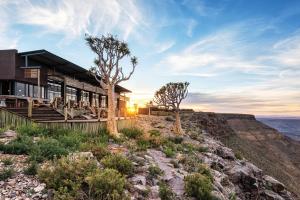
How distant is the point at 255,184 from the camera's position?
23453 mm

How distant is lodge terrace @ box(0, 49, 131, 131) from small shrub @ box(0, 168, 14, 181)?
29.9ft

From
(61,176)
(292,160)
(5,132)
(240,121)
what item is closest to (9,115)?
(5,132)

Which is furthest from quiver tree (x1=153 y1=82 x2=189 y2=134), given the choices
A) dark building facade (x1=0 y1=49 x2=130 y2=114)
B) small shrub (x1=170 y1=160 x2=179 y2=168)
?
small shrub (x1=170 y1=160 x2=179 y2=168)

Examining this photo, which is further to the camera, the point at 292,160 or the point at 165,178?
the point at 292,160

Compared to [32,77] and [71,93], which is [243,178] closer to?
[32,77]

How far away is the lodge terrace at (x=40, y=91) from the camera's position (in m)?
21.1

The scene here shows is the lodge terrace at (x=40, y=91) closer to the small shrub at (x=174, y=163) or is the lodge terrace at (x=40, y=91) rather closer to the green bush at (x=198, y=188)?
the small shrub at (x=174, y=163)

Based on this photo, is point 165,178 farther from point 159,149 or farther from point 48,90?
point 48,90

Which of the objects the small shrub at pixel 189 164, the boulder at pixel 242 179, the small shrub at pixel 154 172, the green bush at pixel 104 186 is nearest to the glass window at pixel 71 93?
the boulder at pixel 242 179

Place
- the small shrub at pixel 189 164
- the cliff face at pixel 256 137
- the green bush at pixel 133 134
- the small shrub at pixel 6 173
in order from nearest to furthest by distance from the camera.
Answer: the small shrub at pixel 6 173
the small shrub at pixel 189 164
the green bush at pixel 133 134
the cliff face at pixel 256 137

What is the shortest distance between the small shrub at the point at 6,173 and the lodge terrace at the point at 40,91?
910 centimetres

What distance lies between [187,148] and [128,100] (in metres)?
45.0

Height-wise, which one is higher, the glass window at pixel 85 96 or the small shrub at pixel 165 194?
the glass window at pixel 85 96

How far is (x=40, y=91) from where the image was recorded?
35.4 meters
